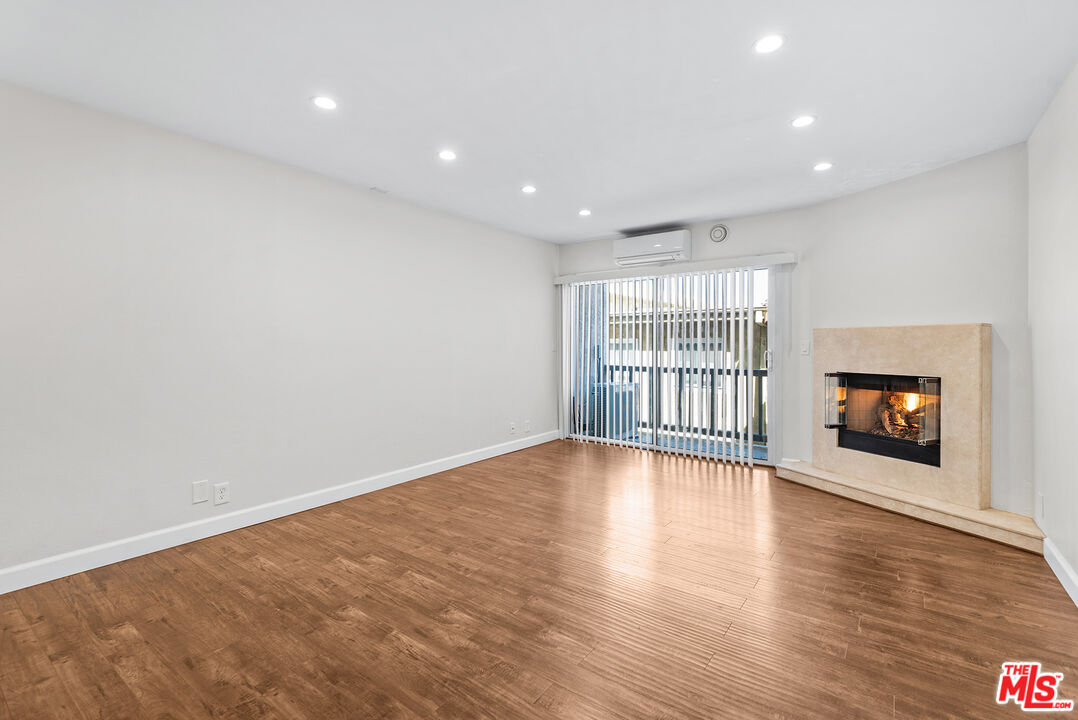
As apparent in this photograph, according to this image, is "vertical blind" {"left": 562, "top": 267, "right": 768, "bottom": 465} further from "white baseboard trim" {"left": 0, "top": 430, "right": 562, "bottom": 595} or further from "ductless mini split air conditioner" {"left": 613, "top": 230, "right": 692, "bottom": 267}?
"white baseboard trim" {"left": 0, "top": 430, "right": 562, "bottom": 595}

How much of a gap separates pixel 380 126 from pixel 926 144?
355cm

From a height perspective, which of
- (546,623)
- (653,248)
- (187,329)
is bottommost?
(546,623)

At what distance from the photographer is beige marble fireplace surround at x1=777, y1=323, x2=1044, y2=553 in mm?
3258

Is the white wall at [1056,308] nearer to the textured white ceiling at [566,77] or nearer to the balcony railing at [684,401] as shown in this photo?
the textured white ceiling at [566,77]

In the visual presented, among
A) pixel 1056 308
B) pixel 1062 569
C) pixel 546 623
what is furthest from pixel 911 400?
pixel 546 623

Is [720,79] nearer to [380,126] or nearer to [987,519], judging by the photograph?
[380,126]

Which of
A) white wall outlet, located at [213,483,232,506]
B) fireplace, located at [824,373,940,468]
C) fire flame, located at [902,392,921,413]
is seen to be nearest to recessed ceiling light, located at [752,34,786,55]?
fireplace, located at [824,373,940,468]

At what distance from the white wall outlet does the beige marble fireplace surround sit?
461 cm

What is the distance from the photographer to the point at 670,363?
18.1 ft

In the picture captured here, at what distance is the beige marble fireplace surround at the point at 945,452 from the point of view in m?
3.26

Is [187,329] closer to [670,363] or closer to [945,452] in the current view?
[670,363]

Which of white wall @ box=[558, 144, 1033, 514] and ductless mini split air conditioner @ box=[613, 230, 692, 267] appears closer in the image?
white wall @ box=[558, 144, 1033, 514]

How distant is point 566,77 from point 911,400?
3.58m

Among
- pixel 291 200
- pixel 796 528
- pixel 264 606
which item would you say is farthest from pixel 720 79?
pixel 264 606
